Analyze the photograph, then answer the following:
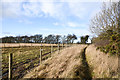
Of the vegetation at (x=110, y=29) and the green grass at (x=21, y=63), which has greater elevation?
the vegetation at (x=110, y=29)

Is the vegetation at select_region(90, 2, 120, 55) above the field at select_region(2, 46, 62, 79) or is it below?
above

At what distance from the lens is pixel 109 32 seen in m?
5.96

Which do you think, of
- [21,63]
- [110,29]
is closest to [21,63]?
[21,63]

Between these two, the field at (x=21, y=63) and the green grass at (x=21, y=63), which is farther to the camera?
the green grass at (x=21, y=63)

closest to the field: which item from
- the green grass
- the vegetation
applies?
the green grass

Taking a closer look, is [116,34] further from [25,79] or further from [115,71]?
[25,79]

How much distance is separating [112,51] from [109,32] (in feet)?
4.85

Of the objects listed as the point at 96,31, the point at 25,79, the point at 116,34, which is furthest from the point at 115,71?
the point at 25,79

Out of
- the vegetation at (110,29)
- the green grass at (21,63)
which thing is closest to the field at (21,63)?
the green grass at (21,63)

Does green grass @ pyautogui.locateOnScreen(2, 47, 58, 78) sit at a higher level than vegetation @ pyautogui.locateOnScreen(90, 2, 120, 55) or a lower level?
lower

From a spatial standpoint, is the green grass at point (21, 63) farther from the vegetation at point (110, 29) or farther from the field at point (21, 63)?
the vegetation at point (110, 29)

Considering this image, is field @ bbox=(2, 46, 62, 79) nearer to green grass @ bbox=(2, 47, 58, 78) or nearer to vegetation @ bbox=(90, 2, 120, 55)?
green grass @ bbox=(2, 47, 58, 78)

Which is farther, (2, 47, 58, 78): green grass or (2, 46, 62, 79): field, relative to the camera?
(2, 47, 58, 78): green grass

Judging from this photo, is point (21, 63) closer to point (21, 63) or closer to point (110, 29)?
point (21, 63)
